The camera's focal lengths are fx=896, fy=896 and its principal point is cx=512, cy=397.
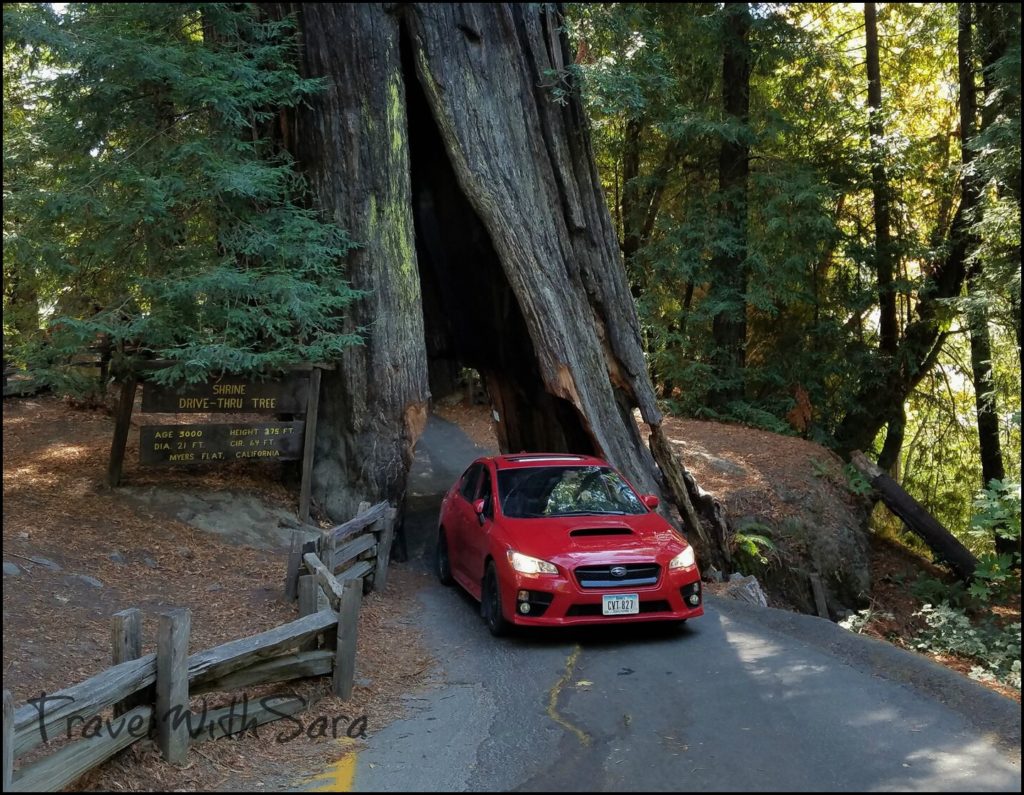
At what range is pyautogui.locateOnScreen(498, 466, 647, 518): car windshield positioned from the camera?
981 cm

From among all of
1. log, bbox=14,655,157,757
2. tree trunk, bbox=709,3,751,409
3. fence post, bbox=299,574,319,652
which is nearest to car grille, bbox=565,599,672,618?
fence post, bbox=299,574,319,652

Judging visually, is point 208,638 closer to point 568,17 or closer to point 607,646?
point 607,646

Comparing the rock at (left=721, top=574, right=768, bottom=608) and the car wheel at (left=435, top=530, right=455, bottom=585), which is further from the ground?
the car wheel at (left=435, top=530, right=455, bottom=585)

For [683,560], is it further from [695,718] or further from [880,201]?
[880,201]

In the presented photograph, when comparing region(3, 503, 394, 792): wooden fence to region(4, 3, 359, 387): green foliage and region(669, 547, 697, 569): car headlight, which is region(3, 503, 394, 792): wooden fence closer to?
region(669, 547, 697, 569): car headlight

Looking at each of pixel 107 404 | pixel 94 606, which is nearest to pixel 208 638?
pixel 94 606

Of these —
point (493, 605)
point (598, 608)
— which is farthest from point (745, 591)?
point (493, 605)

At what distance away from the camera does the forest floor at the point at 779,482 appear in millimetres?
14578

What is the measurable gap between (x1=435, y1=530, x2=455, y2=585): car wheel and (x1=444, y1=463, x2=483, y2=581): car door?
252 mm

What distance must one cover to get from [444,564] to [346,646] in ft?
15.8

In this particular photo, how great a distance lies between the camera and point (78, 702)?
4785 mm

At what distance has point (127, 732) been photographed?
5.25 m

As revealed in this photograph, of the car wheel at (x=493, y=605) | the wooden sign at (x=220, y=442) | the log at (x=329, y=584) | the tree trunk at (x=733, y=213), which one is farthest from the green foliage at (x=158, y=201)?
the tree trunk at (x=733, y=213)

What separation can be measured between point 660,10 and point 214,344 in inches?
627
